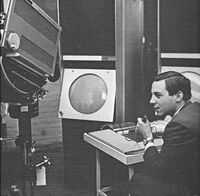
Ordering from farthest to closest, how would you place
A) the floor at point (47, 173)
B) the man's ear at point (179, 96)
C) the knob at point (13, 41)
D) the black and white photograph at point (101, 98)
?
1. the floor at point (47, 173)
2. the man's ear at point (179, 96)
3. the black and white photograph at point (101, 98)
4. the knob at point (13, 41)

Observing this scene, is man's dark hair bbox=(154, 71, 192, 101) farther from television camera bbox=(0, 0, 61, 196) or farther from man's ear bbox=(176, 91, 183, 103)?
television camera bbox=(0, 0, 61, 196)

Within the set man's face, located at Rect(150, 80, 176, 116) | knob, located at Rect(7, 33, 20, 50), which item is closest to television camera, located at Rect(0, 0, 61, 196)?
knob, located at Rect(7, 33, 20, 50)

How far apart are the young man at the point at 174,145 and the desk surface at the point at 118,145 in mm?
84

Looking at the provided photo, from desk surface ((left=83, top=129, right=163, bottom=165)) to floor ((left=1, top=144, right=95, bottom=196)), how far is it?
0.25m

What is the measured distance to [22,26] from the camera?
1.33m

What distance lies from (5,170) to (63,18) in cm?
94

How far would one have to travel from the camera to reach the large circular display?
1.95m

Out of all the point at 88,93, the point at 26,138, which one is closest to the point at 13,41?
the point at 26,138

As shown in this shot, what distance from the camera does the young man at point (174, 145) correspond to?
1537 millimetres

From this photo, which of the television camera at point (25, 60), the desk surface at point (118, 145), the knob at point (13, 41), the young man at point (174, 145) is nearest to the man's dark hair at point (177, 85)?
the young man at point (174, 145)

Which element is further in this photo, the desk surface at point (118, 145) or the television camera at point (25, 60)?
the desk surface at point (118, 145)

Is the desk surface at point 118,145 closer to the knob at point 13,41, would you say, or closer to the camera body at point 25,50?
the camera body at point 25,50

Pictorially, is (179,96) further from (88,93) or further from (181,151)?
(88,93)

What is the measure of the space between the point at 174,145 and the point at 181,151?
0.13 feet
